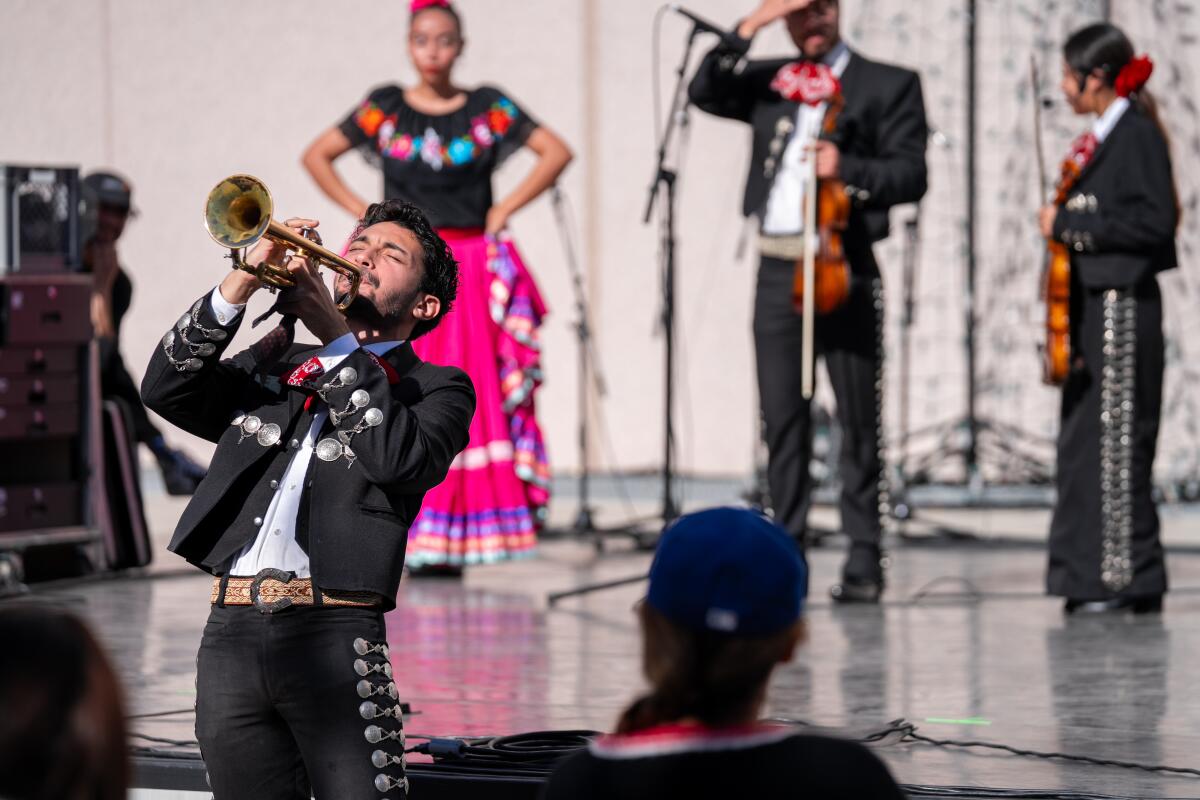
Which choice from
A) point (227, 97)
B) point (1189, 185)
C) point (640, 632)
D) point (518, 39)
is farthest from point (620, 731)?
point (227, 97)

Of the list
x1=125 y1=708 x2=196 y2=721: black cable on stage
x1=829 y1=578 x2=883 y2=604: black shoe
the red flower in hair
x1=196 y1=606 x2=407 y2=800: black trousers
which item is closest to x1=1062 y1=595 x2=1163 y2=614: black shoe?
x1=829 y1=578 x2=883 y2=604: black shoe

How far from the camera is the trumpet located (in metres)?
2.46

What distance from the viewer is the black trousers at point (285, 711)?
7.95ft

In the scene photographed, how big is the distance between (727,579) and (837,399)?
3.97m

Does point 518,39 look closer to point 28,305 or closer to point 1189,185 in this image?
point 1189,185

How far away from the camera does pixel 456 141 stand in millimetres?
6098

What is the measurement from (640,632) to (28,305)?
458 cm

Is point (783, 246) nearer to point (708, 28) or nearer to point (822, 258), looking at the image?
point (822, 258)

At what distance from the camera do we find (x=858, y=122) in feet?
18.0

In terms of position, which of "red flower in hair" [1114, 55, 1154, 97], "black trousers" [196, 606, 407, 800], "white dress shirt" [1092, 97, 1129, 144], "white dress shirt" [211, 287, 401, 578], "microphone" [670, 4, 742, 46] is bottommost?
"black trousers" [196, 606, 407, 800]

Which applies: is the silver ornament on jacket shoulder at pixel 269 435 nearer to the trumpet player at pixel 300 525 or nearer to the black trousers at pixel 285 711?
the trumpet player at pixel 300 525

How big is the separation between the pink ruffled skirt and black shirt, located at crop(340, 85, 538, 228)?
111 millimetres

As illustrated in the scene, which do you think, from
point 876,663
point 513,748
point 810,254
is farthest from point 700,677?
point 810,254

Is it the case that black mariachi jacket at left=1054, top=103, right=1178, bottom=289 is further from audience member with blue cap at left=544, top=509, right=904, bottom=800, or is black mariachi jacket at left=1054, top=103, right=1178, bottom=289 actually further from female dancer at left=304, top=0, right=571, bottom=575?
audience member with blue cap at left=544, top=509, right=904, bottom=800
